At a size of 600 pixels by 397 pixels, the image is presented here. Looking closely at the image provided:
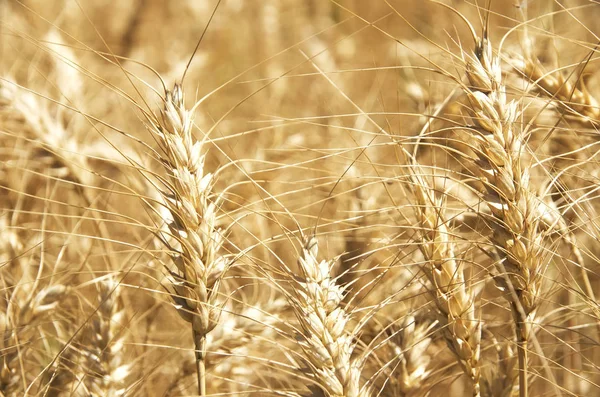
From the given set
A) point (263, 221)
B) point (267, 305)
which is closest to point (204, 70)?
point (263, 221)

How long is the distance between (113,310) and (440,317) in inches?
23.7

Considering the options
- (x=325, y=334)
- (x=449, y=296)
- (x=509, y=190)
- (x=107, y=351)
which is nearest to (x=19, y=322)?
(x=107, y=351)

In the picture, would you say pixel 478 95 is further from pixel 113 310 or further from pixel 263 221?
pixel 263 221

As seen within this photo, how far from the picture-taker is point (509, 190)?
0.96 metres

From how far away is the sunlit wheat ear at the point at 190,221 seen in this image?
0.96m

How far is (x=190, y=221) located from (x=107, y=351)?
16.5 inches

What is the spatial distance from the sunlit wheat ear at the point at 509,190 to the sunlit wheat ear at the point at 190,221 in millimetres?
398

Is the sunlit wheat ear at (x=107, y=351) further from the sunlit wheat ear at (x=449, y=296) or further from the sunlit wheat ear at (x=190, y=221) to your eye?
the sunlit wheat ear at (x=449, y=296)

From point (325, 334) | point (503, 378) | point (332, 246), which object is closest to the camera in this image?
point (325, 334)

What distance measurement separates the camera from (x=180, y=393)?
57.9 inches

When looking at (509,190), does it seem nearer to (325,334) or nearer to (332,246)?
(325,334)

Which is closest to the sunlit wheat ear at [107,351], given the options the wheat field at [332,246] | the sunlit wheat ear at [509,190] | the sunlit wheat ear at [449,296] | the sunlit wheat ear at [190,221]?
the wheat field at [332,246]

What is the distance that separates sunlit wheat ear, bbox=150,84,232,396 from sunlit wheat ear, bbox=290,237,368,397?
134mm

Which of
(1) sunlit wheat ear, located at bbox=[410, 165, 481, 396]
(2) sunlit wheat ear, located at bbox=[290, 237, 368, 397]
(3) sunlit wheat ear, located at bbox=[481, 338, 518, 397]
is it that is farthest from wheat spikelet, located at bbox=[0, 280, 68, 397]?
(3) sunlit wheat ear, located at bbox=[481, 338, 518, 397]
